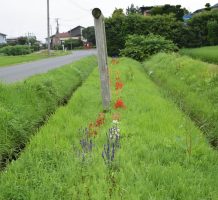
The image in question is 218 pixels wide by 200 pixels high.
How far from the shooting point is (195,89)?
12.1 metres

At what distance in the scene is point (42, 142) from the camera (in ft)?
19.6

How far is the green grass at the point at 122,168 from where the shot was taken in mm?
4273

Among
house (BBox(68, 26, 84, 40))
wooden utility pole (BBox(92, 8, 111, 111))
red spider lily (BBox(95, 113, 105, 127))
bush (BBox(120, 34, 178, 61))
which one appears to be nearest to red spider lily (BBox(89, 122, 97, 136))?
red spider lily (BBox(95, 113, 105, 127))

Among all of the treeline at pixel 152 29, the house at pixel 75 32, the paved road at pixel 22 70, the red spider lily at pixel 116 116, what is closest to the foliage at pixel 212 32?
the treeline at pixel 152 29

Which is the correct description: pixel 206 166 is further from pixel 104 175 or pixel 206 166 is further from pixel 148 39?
pixel 148 39

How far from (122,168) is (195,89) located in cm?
776

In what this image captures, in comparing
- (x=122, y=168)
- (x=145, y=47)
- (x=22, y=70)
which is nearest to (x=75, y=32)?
(x=145, y=47)

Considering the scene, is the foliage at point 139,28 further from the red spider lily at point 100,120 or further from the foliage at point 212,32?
the red spider lily at point 100,120

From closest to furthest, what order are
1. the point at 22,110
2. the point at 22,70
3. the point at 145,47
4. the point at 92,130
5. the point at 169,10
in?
the point at 92,130 < the point at 22,110 < the point at 22,70 < the point at 145,47 < the point at 169,10

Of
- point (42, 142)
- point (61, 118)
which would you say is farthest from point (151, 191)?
point (61, 118)

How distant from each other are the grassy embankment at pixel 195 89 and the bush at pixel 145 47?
12.6m

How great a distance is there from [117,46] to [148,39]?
5.67 meters

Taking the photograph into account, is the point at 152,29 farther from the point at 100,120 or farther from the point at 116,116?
the point at 100,120

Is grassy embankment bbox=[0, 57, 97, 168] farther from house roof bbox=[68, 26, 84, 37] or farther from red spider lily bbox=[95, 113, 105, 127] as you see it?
house roof bbox=[68, 26, 84, 37]
